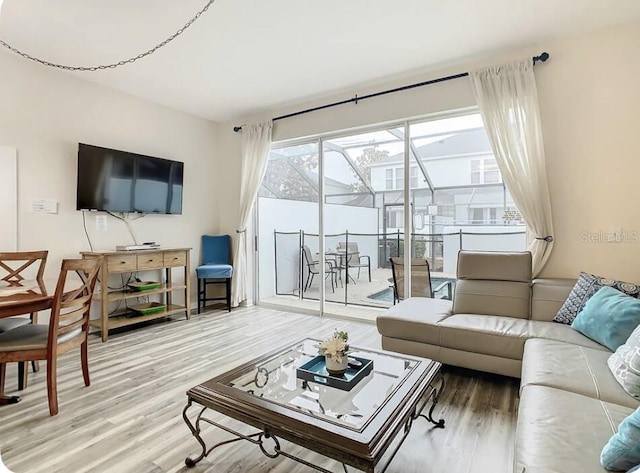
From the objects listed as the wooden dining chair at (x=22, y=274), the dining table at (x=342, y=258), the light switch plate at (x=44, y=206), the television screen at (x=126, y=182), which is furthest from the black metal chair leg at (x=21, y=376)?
the dining table at (x=342, y=258)

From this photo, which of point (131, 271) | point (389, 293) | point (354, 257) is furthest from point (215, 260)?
point (389, 293)

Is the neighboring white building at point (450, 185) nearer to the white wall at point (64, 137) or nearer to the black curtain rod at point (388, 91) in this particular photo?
the black curtain rod at point (388, 91)

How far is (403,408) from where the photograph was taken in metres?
1.44

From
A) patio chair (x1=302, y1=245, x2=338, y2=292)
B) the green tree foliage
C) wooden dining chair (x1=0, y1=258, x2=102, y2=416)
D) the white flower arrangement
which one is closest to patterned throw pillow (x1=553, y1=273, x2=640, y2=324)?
the white flower arrangement

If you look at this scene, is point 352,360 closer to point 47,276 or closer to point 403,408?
point 403,408

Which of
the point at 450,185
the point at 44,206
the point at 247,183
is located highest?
Answer: the point at 247,183

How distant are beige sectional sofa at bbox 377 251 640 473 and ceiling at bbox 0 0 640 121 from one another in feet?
6.19

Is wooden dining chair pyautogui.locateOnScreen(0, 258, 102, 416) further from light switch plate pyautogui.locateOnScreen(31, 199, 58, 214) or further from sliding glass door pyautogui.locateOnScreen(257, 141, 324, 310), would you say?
sliding glass door pyautogui.locateOnScreen(257, 141, 324, 310)

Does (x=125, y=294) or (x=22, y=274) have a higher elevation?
(x=22, y=274)

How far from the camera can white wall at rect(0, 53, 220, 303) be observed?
3.19m

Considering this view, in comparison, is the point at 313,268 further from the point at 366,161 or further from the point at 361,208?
the point at 366,161

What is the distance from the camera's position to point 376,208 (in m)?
4.14

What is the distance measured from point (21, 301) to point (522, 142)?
12.7ft

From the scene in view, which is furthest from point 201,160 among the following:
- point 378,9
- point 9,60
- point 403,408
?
point 403,408
